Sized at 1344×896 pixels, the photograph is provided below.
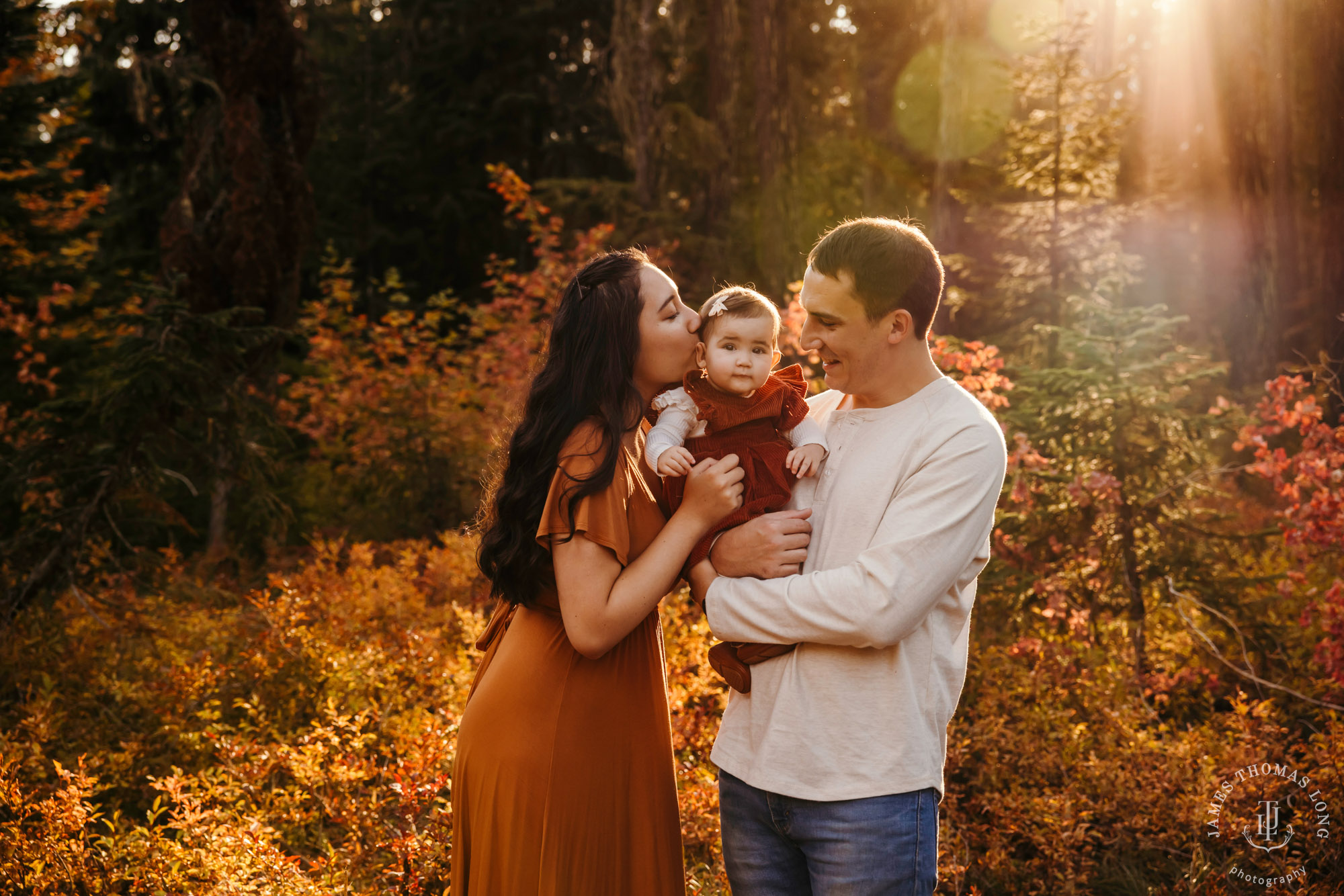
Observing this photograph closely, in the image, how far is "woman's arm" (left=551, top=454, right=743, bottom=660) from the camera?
1.98m

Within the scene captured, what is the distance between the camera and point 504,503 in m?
2.16

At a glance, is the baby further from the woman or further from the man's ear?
the man's ear

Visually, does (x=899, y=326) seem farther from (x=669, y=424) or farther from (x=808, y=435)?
(x=669, y=424)

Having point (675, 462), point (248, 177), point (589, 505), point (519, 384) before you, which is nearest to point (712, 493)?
point (675, 462)

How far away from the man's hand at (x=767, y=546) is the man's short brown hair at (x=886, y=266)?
0.47 meters

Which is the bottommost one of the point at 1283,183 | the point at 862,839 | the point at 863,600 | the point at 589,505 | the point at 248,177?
the point at 862,839

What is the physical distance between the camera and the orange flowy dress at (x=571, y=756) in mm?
2084

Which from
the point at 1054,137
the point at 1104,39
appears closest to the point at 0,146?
the point at 1054,137

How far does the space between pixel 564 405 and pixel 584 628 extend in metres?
0.52

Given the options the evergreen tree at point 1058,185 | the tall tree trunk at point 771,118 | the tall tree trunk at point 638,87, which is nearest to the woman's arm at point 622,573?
the evergreen tree at point 1058,185

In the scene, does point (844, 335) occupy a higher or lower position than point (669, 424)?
higher

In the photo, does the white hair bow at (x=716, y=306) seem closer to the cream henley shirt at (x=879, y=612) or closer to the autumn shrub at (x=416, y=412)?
the cream henley shirt at (x=879, y=612)

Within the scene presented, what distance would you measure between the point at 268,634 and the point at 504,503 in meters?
3.55

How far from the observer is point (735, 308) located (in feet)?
7.52
